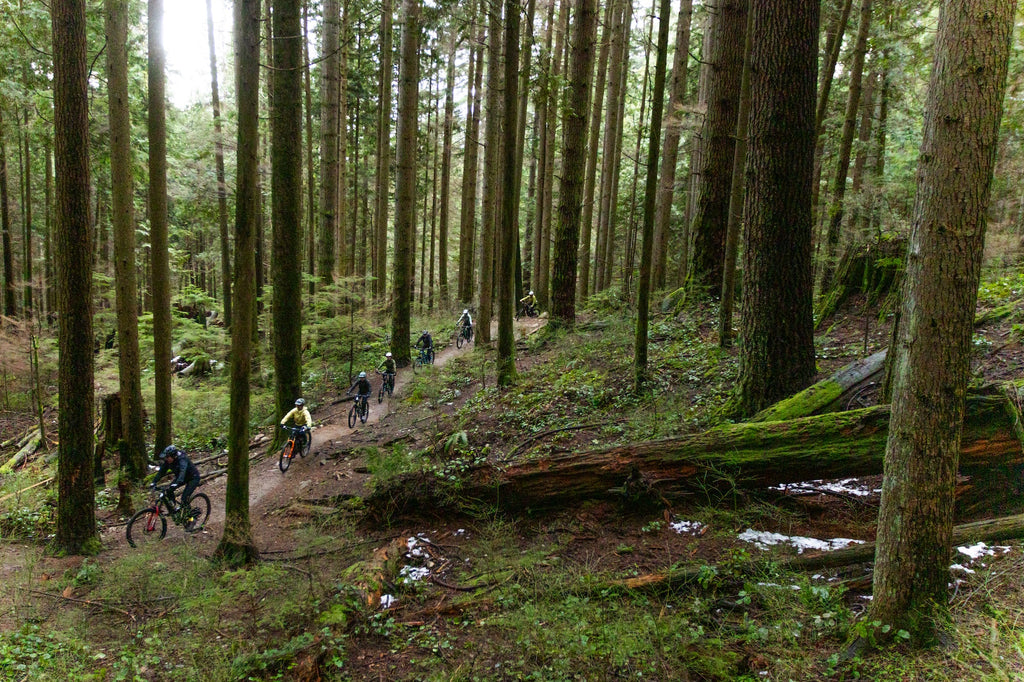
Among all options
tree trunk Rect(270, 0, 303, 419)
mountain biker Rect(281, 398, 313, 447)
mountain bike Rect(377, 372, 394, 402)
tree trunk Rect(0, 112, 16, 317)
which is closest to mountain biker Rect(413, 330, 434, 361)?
mountain bike Rect(377, 372, 394, 402)

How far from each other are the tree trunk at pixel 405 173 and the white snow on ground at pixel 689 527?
1181 cm

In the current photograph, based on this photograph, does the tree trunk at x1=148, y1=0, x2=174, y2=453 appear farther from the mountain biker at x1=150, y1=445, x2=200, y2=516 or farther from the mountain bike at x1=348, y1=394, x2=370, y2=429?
the mountain bike at x1=348, y1=394, x2=370, y2=429

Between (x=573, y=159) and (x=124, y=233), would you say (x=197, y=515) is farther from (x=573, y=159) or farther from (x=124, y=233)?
(x=573, y=159)

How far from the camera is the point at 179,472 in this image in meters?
9.12

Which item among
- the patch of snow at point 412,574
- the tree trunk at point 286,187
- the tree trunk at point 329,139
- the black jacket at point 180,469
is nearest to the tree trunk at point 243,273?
→ the patch of snow at point 412,574

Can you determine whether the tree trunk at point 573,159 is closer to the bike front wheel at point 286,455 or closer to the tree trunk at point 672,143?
the tree trunk at point 672,143

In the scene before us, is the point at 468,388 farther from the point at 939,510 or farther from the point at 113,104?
the point at 939,510

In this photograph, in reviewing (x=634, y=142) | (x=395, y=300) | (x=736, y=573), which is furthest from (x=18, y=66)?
(x=634, y=142)

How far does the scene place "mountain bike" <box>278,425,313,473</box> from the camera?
37.4ft

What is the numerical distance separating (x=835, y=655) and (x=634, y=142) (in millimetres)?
31073

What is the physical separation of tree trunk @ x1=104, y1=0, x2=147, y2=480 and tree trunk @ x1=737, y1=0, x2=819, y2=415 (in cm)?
1111

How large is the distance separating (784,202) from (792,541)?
14.2 feet

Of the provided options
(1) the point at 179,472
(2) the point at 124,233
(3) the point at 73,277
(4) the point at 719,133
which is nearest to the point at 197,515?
(1) the point at 179,472

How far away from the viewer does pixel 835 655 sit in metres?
3.60
